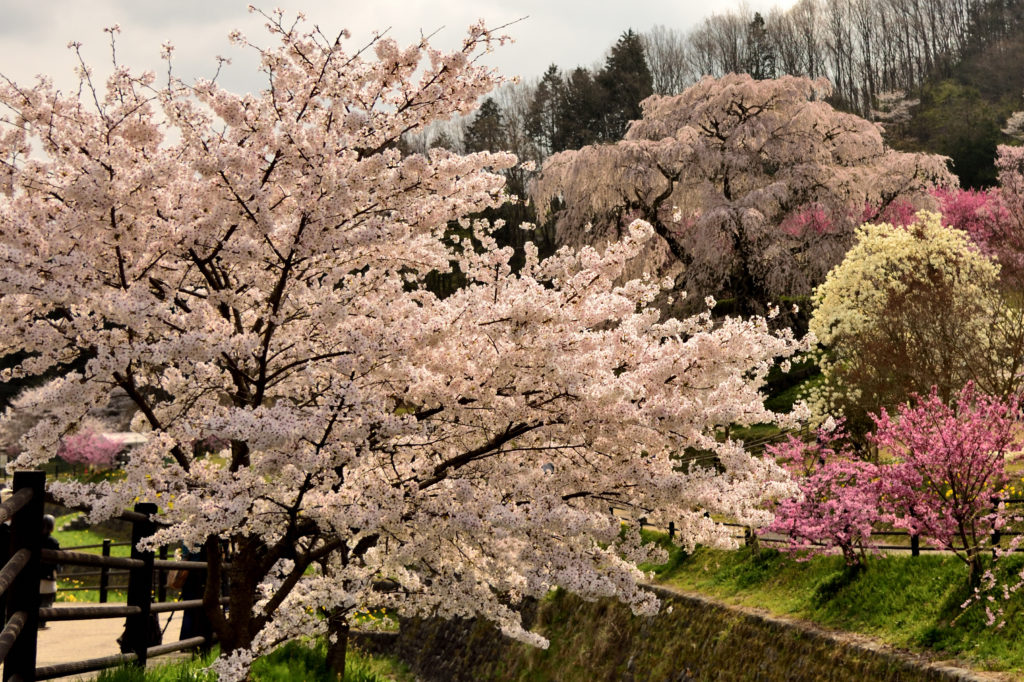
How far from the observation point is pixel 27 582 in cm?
417

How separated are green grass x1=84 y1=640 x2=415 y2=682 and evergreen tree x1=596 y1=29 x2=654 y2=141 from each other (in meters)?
50.0

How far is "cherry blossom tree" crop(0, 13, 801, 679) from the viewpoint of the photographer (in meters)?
5.81

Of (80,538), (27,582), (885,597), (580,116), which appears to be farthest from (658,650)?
(580,116)

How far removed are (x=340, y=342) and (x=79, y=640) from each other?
583 cm

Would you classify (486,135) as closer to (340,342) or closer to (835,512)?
(835,512)

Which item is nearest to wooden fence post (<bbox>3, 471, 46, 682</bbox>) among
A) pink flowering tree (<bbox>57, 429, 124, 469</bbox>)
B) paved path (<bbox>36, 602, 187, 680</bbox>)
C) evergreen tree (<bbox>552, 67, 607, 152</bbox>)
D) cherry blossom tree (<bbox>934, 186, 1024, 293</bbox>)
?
paved path (<bbox>36, 602, 187, 680</bbox>)

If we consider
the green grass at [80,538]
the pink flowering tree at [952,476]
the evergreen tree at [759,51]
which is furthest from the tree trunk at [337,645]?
the evergreen tree at [759,51]

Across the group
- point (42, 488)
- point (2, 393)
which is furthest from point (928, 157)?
point (2, 393)

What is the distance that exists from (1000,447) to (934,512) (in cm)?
110

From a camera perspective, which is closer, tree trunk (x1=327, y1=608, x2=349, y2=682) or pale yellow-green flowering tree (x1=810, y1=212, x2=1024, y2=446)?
tree trunk (x1=327, y1=608, x2=349, y2=682)

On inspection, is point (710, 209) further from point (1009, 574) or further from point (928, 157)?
point (1009, 574)

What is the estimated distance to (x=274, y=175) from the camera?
621 centimetres

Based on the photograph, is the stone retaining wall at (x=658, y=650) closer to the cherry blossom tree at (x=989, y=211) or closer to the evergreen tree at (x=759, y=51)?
the cherry blossom tree at (x=989, y=211)

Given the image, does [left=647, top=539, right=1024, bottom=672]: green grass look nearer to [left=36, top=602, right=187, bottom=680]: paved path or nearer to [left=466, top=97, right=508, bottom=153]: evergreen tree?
[left=36, top=602, right=187, bottom=680]: paved path
